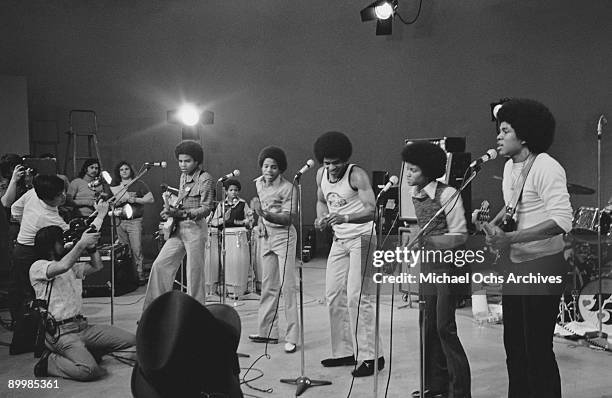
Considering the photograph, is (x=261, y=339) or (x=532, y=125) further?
(x=261, y=339)

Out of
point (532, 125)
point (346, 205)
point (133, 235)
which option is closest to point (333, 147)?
point (346, 205)

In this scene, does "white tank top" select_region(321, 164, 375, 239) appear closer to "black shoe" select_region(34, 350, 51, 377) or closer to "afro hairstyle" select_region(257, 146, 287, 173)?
"afro hairstyle" select_region(257, 146, 287, 173)

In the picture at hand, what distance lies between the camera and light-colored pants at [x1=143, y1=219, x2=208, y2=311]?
495 centimetres

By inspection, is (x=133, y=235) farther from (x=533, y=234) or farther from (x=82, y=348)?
(x=533, y=234)

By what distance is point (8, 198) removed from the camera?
5414 mm

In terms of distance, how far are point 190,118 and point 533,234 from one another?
6.88 metres

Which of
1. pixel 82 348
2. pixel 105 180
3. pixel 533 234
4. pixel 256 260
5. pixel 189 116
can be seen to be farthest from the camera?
pixel 189 116

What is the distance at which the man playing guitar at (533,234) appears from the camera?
2.72 metres

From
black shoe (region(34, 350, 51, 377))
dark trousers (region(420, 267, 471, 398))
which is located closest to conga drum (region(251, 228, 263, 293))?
black shoe (region(34, 350, 51, 377))

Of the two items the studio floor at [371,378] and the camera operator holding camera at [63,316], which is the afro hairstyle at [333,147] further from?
the camera operator holding camera at [63,316]

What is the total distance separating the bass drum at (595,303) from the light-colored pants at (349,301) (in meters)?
2.14

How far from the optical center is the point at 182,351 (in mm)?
1697

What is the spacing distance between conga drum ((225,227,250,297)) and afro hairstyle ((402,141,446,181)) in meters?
3.78

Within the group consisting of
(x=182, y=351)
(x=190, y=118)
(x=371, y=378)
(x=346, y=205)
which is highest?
(x=190, y=118)
